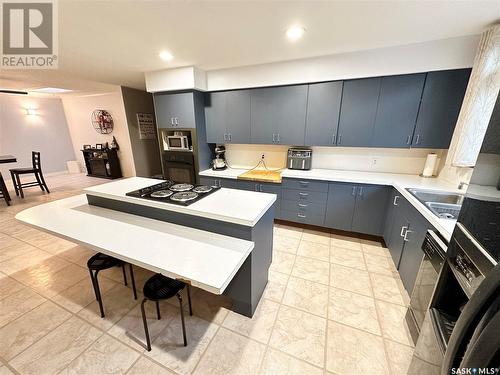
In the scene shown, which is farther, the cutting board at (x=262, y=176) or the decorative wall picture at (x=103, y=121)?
the decorative wall picture at (x=103, y=121)

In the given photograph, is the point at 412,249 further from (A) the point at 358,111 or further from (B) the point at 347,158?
(A) the point at 358,111

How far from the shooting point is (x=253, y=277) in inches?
59.8

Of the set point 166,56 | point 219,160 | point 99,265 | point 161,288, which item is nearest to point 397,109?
point 219,160

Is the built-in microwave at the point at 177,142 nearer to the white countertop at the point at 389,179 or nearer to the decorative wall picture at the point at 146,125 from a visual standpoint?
the white countertop at the point at 389,179

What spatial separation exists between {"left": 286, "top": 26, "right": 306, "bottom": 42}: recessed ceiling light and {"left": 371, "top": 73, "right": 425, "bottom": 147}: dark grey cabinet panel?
1188mm

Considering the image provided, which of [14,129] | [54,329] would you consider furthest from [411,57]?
[14,129]

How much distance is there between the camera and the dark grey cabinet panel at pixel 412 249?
5.19ft

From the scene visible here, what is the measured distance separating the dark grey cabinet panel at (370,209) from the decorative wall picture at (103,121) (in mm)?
6393

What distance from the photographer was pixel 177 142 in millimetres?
3395

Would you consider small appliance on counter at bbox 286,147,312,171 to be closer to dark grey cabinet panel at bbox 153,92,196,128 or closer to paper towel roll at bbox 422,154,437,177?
paper towel roll at bbox 422,154,437,177

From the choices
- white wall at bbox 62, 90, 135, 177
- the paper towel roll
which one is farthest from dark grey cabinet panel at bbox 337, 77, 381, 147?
white wall at bbox 62, 90, 135, 177

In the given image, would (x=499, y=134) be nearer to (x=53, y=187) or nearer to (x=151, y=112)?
(x=151, y=112)

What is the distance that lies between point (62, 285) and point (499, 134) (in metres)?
3.27

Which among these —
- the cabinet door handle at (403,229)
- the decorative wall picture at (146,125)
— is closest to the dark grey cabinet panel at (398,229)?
the cabinet door handle at (403,229)
